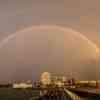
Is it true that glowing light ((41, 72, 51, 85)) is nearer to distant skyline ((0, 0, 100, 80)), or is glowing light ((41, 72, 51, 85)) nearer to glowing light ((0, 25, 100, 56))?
distant skyline ((0, 0, 100, 80))

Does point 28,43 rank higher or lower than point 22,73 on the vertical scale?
higher

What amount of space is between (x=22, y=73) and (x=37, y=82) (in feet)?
0.36

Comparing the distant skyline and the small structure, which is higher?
the distant skyline

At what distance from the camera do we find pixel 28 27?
131 centimetres

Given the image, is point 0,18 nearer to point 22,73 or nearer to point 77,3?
point 22,73

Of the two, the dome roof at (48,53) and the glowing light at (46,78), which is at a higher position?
the dome roof at (48,53)

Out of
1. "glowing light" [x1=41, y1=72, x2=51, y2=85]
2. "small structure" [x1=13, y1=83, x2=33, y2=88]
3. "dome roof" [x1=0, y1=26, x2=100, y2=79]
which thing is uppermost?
"dome roof" [x1=0, y1=26, x2=100, y2=79]

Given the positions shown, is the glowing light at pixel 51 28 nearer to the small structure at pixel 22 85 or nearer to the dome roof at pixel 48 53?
the dome roof at pixel 48 53

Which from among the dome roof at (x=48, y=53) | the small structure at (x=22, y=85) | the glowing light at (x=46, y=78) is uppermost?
the dome roof at (x=48, y=53)

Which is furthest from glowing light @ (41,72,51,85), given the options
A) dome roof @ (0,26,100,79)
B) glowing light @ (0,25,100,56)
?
glowing light @ (0,25,100,56)

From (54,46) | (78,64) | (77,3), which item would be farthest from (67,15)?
(78,64)

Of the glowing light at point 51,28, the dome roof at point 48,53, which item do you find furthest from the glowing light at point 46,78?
the glowing light at point 51,28

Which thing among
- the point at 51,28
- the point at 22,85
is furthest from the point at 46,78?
the point at 51,28

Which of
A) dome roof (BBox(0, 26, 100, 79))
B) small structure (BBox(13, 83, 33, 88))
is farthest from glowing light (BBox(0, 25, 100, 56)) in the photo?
small structure (BBox(13, 83, 33, 88))
